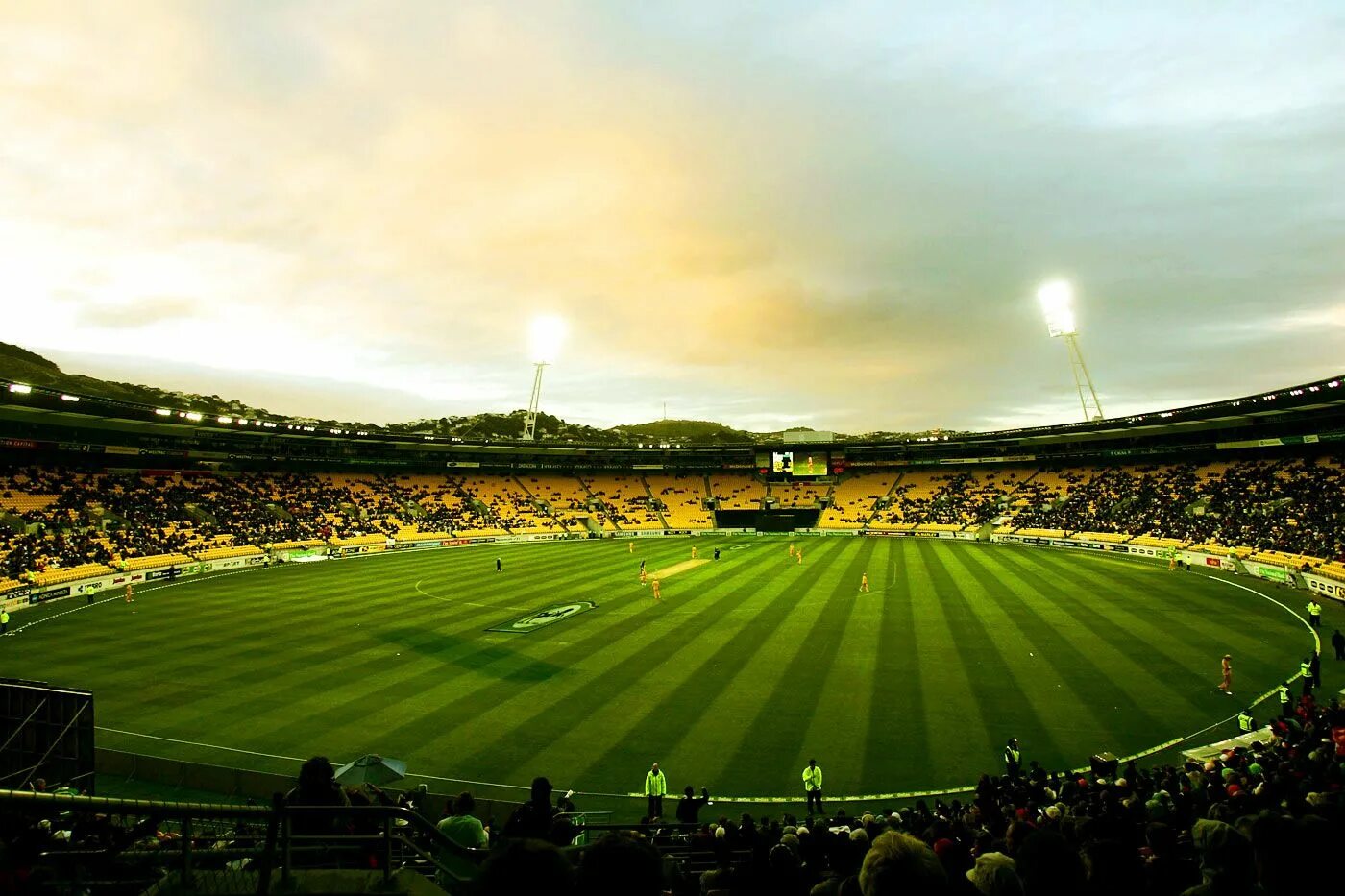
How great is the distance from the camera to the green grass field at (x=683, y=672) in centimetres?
1608

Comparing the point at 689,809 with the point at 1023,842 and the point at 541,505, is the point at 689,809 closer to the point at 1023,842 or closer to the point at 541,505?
the point at 1023,842

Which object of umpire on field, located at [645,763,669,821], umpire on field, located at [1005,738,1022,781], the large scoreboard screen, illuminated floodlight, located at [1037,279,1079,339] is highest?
illuminated floodlight, located at [1037,279,1079,339]

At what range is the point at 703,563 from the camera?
49.6 meters

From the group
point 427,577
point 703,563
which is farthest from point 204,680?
point 703,563

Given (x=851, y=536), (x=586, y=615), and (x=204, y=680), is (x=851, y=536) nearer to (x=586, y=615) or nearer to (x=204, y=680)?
(x=586, y=615)

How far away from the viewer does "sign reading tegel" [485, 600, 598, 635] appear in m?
28.6

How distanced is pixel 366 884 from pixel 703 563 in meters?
45.6

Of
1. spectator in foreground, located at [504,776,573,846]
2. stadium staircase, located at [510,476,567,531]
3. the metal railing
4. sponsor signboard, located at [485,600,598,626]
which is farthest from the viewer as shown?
stadium staircase, located at [510,476,567,531]

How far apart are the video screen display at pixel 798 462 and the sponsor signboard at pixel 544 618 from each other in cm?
5949

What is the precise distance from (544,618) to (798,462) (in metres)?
64.8

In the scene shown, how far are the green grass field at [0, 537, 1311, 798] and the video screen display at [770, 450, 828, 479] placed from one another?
5078 cm

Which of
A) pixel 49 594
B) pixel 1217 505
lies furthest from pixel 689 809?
pixel 1217 505

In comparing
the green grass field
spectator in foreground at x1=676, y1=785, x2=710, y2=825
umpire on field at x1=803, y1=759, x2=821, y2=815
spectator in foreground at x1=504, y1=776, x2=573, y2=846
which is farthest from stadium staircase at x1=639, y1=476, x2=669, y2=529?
spectator in foreground at x1=504, y1=776, x2=573, y2=846

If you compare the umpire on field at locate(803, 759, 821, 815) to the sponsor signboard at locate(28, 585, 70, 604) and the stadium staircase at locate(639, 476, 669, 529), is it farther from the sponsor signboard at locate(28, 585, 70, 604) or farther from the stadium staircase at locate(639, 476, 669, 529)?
the stadium staircase at locate(639, 476, 669, 529)
